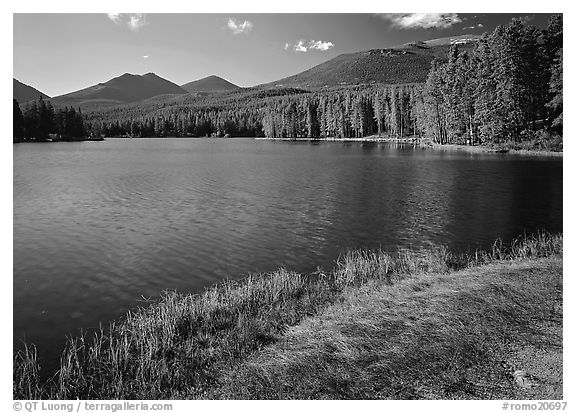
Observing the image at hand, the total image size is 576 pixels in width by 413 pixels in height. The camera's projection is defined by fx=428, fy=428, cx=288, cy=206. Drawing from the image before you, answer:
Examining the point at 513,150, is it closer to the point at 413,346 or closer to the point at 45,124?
the point at 413,346

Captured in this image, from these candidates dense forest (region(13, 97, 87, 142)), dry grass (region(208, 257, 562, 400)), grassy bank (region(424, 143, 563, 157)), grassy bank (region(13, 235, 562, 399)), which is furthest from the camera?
dense forest (region(13, 97, 87, 142))

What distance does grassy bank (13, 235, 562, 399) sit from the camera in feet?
23.9

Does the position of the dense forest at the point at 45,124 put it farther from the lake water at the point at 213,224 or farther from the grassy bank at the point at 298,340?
the grassy bank at the point at 298,340

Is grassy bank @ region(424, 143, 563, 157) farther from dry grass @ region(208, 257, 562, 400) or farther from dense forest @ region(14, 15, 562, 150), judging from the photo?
dry grass @ region(208, 257, 562, 400)

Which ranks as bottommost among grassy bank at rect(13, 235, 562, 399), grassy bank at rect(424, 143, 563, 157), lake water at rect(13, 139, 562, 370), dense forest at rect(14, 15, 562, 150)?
grassy bank at rect(13, 235, 562, 399)

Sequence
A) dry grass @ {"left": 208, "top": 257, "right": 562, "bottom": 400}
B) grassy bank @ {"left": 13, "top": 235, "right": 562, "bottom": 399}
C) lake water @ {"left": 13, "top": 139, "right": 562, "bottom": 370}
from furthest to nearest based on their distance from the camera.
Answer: lake water @ {"left": 13, "top": 139, "right": 562, "bottom": 370}, grassy bank @ {"left": 13, "top": 235, "right": 562, "bottom": 399}, dry grass @ {"left": 208, "top": 257, "right": 562, "bottom": 400}

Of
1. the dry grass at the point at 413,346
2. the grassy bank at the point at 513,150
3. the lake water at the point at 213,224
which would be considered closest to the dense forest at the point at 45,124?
the lake water at the point at 213,224

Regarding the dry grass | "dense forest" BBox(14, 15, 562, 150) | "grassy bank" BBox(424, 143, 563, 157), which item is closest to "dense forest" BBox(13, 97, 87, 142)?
"dense forest" BBox(14, 15, 562, 150)

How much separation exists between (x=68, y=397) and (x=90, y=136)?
16701 centimetres

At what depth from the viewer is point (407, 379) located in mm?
7062

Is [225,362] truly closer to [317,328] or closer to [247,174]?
[317,328]

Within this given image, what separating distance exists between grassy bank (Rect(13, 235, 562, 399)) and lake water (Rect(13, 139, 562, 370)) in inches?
71.7

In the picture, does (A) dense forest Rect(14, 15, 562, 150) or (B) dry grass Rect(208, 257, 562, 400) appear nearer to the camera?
(B) dry grass Rect(208, 257, 562, 400)

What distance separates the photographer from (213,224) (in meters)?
20.7
